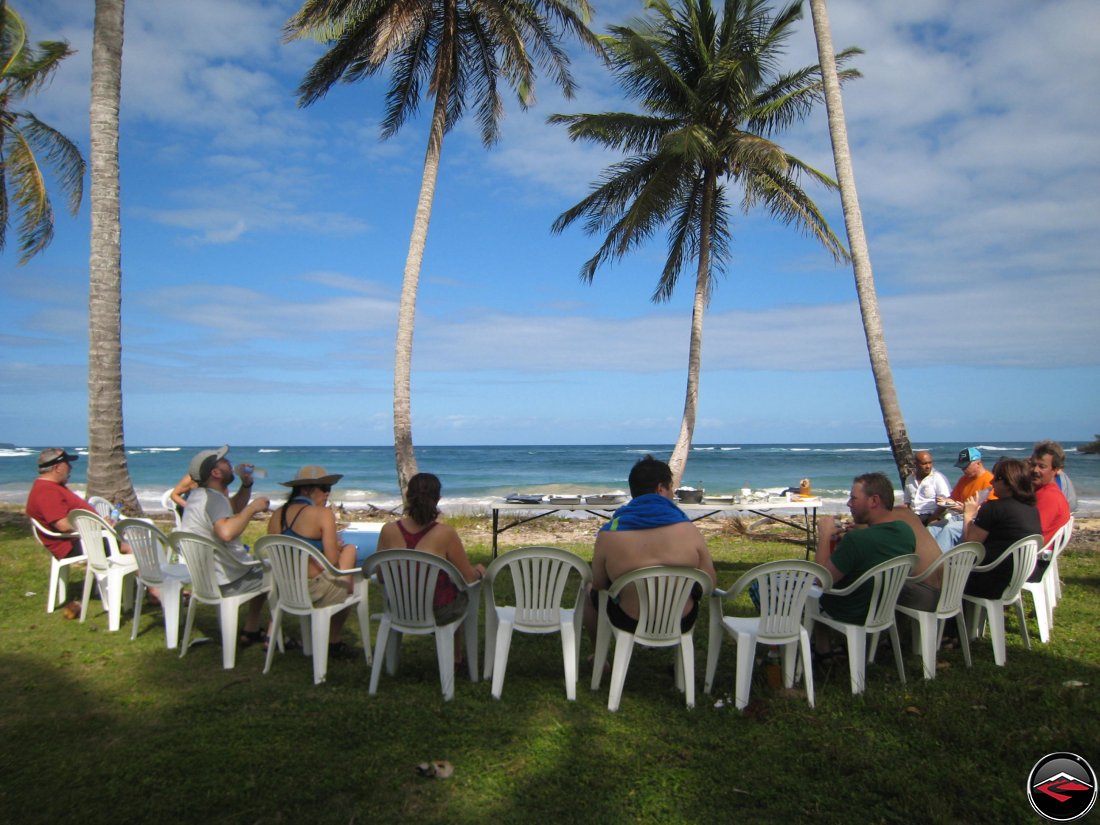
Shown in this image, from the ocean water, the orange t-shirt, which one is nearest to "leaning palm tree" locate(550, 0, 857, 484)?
the orange t-shirt

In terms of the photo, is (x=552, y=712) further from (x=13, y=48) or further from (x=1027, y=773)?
(x=13, y=48)

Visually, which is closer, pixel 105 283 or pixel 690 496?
pixel 105 283

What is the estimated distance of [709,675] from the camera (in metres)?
4.09

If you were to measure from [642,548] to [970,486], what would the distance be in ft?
14.9

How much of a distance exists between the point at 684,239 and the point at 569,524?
623cm

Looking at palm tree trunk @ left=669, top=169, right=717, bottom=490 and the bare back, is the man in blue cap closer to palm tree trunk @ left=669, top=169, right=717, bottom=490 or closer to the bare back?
the bare back

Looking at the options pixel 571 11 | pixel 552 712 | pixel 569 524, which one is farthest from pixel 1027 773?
pixel 571 11

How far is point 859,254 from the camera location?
9.09 m

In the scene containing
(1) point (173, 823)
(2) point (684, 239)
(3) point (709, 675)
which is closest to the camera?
(1) point (173, 823)

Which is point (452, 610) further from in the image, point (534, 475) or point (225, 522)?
point (534, 475)

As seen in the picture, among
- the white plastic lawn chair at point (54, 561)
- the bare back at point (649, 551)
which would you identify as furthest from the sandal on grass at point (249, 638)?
the bare back at point (649, 551)

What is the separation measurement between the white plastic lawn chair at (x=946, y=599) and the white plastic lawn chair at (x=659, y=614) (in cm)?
139

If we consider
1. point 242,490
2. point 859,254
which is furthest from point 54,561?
point 859,254

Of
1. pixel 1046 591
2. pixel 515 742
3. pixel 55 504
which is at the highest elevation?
pixel 55 504
